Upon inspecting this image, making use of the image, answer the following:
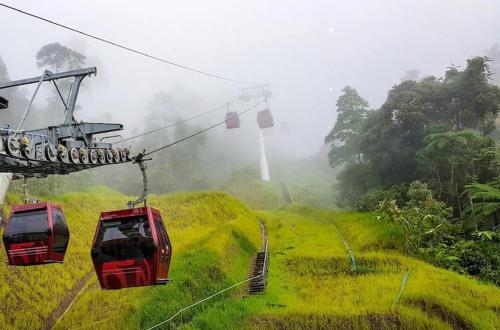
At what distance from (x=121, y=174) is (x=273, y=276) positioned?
172 ft

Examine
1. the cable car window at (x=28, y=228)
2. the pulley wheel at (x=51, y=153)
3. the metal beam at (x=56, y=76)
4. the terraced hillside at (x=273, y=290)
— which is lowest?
the terraced hillside at (x=273, y=290)

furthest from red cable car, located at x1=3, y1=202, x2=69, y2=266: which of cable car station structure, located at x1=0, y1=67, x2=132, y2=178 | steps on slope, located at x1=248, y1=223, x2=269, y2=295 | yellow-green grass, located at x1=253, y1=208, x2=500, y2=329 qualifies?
steps on slope, located at x1=248, y1=223, x2=269, y2=295

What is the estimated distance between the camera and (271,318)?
44.9 ft

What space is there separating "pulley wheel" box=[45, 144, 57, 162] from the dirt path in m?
8.90

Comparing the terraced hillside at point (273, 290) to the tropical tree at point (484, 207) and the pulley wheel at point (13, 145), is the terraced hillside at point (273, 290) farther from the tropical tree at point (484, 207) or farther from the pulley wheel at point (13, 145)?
the pulley wheel at point (13, 145)

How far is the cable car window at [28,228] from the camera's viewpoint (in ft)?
46.9

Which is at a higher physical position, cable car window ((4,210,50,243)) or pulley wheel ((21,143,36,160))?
pulley wheel ((21,143,36,160))

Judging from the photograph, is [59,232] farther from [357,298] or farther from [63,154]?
[357,298]

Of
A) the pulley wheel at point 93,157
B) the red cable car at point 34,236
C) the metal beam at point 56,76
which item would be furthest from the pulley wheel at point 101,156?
the red cable car at point 34,236

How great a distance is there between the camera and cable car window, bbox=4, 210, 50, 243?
46.9ft

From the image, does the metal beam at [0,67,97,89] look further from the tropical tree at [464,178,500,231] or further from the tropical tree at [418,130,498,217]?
the tropical tree at [418,130,498,217]

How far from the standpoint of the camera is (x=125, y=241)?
12.4 metres

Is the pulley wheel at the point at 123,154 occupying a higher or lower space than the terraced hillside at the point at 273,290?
higher

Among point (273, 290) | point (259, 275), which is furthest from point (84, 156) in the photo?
point (259, 275)
